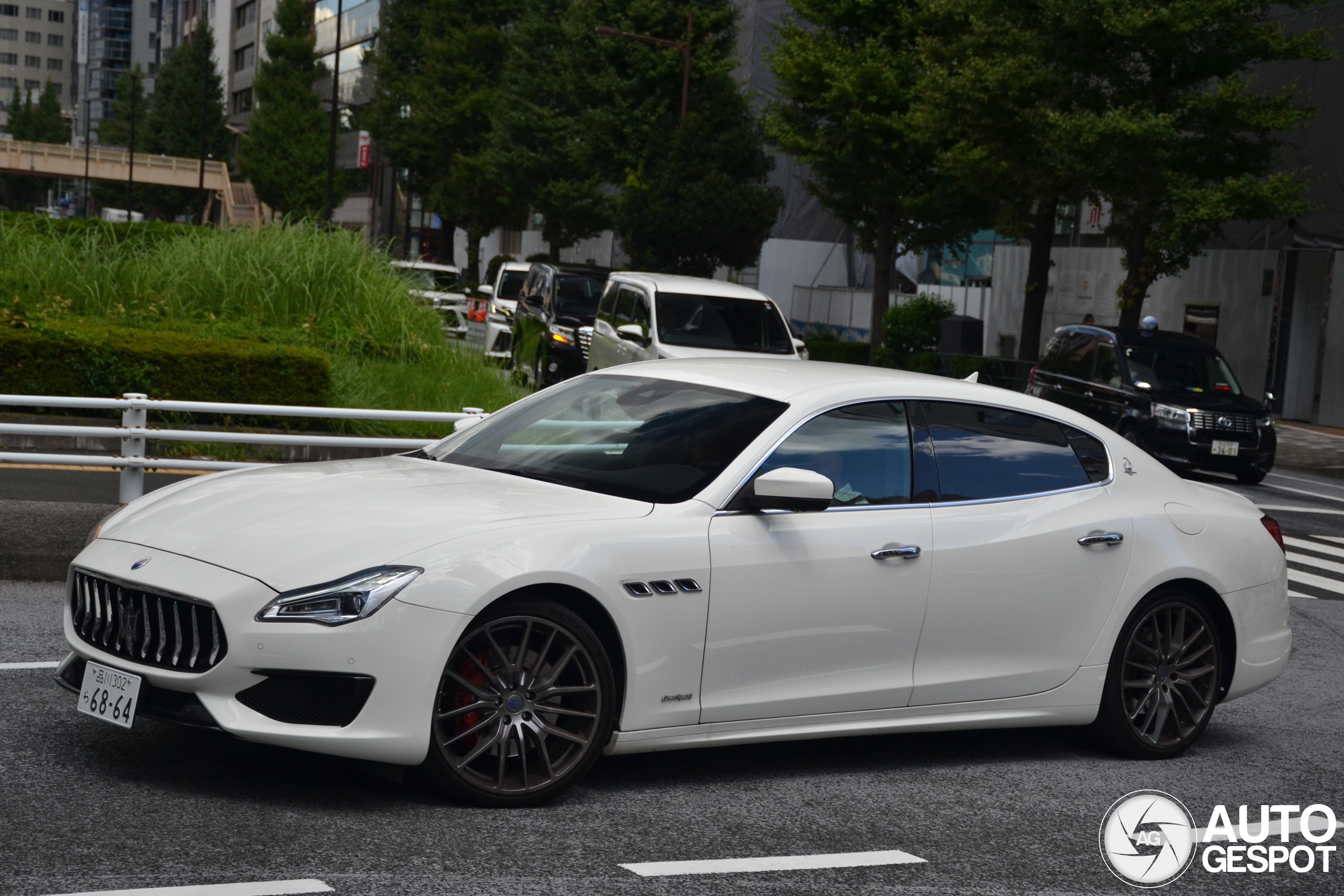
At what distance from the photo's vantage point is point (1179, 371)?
20828 mm

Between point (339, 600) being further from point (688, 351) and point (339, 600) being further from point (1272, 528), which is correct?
point (688, 351)

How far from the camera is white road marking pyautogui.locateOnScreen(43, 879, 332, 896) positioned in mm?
3949

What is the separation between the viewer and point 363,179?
10144 centimetres

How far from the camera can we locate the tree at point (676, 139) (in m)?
45.0

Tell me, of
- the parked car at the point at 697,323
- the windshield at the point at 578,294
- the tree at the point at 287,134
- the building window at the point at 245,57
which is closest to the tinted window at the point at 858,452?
the parked car at the point at 697,323

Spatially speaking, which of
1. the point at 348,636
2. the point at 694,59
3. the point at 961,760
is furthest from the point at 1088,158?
the point at 348,636

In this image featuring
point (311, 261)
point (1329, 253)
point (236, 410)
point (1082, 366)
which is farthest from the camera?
point (1329, 253)

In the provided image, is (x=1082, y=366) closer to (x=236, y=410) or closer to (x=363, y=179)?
(x=236, y=410)

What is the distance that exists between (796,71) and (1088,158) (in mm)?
9690

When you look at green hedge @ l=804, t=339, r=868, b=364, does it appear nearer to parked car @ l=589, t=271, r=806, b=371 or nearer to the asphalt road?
parked car @ l=589, t=271, r=806, b=371

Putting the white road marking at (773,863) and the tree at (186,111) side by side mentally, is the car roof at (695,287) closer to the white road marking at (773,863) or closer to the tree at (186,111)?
the white road marking at (773,863)

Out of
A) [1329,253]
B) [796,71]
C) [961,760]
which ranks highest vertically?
[796,71]

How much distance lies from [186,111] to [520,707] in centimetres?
11190

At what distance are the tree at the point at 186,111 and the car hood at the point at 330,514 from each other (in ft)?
337
